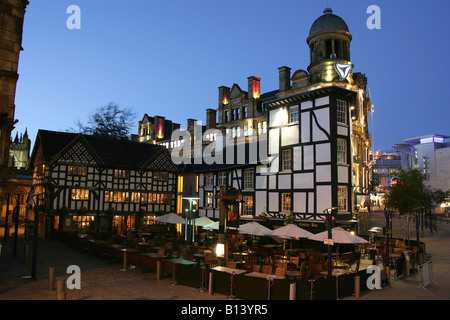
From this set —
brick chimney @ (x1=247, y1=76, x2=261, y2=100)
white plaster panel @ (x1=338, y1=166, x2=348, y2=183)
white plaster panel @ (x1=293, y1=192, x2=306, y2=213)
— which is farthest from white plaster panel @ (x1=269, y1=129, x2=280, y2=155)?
brick chimney @ (x1=247, y1=76, x2=261, y2=100)

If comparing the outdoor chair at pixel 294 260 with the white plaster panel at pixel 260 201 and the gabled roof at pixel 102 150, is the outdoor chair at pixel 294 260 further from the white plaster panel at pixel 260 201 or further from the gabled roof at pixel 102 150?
the gabled roof at pixel 102 150

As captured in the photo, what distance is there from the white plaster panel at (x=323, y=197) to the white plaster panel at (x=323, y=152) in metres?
2.16

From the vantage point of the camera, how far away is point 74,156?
3362 centimetres

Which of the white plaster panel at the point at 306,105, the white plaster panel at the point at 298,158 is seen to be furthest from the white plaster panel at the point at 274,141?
the white plaster panel at the point at 306,105

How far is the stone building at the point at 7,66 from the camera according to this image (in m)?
13.6

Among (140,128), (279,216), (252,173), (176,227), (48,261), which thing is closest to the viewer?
(48,261)

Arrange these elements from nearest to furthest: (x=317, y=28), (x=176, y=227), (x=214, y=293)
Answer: (x=214, y=293), (x=176, y=227), (x=317, y=28)

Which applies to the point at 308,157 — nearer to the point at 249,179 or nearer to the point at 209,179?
the point at 249,179

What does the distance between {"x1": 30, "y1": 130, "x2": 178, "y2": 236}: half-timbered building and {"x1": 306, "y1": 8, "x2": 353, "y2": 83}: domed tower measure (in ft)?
70.2

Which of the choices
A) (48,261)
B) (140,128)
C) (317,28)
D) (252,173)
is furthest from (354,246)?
(140,128)

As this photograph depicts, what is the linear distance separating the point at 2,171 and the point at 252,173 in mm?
21861

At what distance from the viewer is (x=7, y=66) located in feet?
45.4

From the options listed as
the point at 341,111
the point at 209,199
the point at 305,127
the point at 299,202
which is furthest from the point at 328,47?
the point at 299,202
